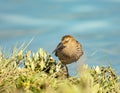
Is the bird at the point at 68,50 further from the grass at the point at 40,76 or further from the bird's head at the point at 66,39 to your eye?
the grass at the point at 40,76

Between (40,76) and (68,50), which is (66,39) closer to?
(68,50)

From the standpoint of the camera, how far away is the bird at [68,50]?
379 inches

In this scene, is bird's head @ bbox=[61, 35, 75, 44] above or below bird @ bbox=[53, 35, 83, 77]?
above

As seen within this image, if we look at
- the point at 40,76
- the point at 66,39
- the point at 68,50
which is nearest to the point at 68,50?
the point at 68,50

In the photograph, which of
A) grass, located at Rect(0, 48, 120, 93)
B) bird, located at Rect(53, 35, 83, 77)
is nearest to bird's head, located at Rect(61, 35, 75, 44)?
bird, located at Rect(53, 35, 83, 77)

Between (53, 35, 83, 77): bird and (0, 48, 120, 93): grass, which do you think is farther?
(53, 35, 83, 77): bird

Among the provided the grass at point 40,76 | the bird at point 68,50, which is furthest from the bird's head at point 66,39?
the grass at point 40,76

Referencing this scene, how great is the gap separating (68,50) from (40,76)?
3.03m

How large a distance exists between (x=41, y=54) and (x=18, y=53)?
0.57 m

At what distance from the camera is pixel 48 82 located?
6438 millimetres

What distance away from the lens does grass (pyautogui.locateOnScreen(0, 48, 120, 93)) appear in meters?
5.97

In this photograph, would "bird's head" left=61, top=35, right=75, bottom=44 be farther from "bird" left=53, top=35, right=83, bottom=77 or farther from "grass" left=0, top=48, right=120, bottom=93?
"grass" left=0, top=48, right=120, bottom=93

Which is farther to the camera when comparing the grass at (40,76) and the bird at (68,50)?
the bird at (68,50)

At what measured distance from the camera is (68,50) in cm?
986
